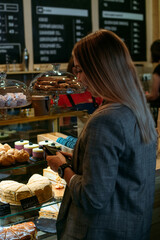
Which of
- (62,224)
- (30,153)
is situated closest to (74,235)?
(62,224)

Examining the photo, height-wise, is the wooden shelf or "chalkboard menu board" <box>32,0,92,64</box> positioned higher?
"chalkboard menu board" <box>32,0,92,64</box>

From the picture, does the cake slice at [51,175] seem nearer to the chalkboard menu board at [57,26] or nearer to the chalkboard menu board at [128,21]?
the chalkboard menu board at [57,26]

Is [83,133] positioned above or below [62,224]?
above

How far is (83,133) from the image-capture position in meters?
1.28

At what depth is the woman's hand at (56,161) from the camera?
1.49 meters

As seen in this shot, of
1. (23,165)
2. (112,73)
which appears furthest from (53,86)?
(112,73)

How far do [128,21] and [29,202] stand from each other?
17.7ft

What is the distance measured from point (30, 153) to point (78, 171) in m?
0.75

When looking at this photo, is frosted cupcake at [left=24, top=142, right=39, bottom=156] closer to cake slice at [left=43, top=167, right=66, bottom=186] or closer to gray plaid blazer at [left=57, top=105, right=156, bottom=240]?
cake slice at [left=43, top=167, right=66, bottom=186]

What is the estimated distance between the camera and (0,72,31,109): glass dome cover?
1904 millimetres

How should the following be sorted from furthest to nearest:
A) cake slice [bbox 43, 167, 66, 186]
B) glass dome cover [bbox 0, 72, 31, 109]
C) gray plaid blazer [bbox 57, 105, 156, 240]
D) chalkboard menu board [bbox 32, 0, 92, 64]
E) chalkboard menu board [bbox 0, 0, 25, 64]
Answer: chalkboard menu board [bbox 32, 0, 92, 64]
chalkboard menu board [bbox 0, 0, 25, 64]
cake slice [bbox 43, 167, 66, 186]
glass dome cover [bbox 0, 72, 31, 109]
gray plaid blazer [bbox 57, 105, 156, 240]

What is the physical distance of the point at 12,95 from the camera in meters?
1.94

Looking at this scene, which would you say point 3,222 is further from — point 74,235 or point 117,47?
point 117,47

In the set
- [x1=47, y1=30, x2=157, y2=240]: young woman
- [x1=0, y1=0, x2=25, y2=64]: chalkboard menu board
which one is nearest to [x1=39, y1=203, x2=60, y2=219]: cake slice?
[x1=47, y1=30, x2=157, y2=240]: young woman
